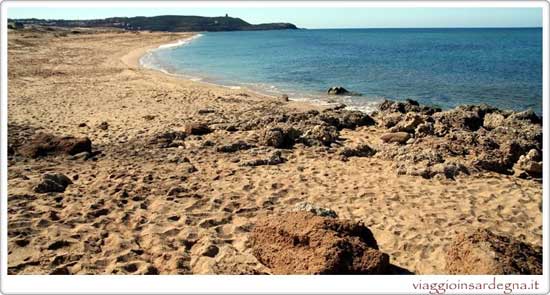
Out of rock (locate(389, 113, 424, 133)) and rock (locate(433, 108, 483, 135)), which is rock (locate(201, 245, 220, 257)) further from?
rock (locate(433, 108, 483, 135))

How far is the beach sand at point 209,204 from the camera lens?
462cm

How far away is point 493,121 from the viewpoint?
38.9 ft

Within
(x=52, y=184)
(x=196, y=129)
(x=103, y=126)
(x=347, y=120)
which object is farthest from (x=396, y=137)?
(x=103, y=126)

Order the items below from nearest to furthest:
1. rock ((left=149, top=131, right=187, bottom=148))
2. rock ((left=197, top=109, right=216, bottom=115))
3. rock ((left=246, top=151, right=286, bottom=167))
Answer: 1. rock ((left=246, top=151, right=286, bottom=167))
2. rock ((left=149, top=131, right=187, bottom=148))
3. rock ((left=197, top=109, right=216, bottom=115))

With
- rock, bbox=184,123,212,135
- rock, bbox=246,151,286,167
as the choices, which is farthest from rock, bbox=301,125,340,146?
rock, bbox=184,123,212,135

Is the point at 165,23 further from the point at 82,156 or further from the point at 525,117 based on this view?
the point at 82,156

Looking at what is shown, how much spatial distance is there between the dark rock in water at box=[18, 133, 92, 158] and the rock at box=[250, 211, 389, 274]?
5.37 m

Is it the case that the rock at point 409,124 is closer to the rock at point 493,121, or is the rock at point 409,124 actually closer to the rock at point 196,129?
the rock at point 493,121

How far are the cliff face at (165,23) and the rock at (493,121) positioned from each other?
124471 mm

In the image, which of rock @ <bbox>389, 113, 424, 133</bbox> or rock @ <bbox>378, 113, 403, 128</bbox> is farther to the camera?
rock @ <bbox>378, 113, 403, 128</bbox>

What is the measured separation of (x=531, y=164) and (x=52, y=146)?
9316 millimetres

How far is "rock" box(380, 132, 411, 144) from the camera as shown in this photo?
9.91m

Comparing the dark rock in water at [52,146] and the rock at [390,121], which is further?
the rock at [390,121]

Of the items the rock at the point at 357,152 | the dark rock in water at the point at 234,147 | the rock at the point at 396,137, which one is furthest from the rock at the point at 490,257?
the rock at the point at 396,137
